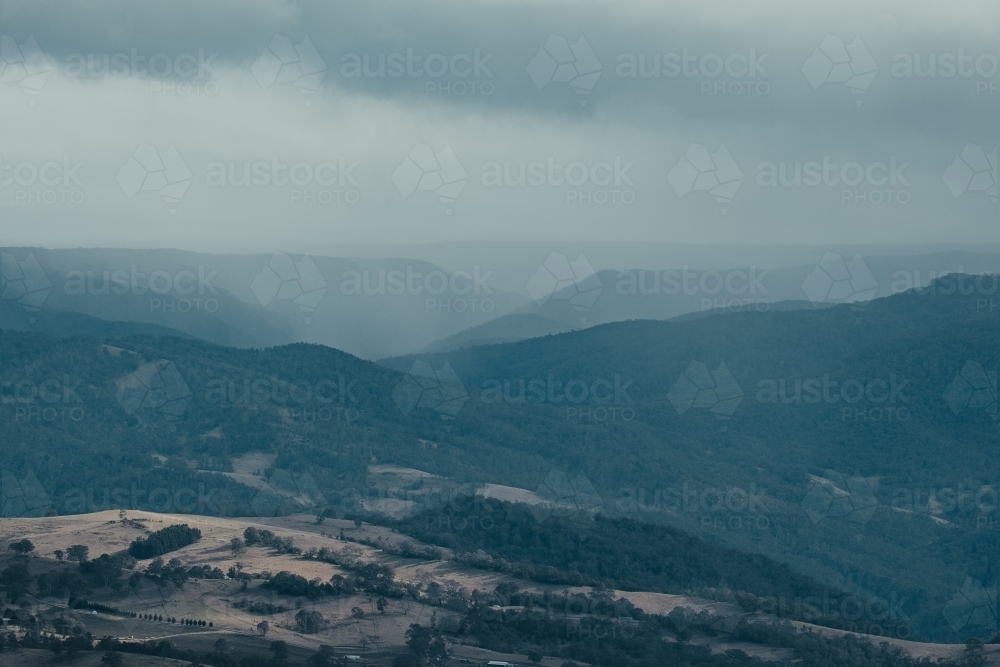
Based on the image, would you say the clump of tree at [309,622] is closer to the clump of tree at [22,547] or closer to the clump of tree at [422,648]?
the clump of tree at [422,648]

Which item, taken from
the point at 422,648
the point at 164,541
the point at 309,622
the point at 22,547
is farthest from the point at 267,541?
the point at 422,648

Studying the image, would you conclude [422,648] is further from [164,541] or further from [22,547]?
[22,547]

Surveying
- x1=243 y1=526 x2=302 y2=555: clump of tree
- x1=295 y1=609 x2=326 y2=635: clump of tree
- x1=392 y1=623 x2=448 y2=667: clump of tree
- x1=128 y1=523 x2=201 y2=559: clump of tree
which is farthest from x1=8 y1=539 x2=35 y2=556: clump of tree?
x1=392 y1=623 x2=448 y2=667: clump of tree

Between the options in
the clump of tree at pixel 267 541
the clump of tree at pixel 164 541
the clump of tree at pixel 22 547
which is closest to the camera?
the clump of tree at pixel 22 547

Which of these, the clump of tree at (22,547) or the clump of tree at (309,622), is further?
the clump of tree at (22,547)

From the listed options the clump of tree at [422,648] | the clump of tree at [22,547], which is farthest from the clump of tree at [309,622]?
the clump of tree at [22,547]

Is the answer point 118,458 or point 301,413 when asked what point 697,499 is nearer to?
point 301,413

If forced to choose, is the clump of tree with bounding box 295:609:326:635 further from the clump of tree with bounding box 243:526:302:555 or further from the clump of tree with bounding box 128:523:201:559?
the clump of tree with bounding box 243:526:302:555

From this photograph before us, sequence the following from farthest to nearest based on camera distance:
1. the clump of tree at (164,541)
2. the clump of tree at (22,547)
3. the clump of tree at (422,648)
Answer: the clump of tree at (164,541)
the clump of tree at (22,547)
the clump of tree at (422,648)

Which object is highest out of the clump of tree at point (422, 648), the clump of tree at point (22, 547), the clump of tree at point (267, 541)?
the clump of tree at point (22, 547)
